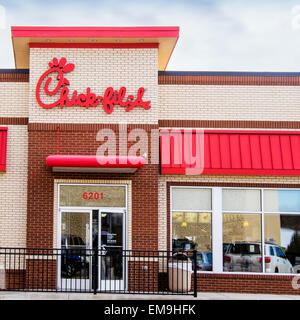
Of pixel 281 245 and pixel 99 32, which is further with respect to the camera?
pixel 281 245

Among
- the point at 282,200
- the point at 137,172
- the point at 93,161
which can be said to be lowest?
the point at 282,200

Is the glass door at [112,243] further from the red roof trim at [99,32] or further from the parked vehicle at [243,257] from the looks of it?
the red roof trim at [99,32]

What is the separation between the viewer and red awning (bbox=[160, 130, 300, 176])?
15383mm

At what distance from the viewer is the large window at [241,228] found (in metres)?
15.5

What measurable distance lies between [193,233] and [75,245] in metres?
3.49

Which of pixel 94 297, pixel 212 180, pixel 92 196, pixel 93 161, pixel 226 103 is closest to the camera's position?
pixel 94 297

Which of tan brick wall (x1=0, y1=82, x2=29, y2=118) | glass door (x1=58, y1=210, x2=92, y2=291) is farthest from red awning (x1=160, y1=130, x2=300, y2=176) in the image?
tan brick wall (x1=0, y1=82, x2=29, y2=118)

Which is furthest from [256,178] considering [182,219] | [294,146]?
[182,219]

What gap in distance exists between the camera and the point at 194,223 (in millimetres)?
15641

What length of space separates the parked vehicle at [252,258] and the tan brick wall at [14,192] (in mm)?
6096

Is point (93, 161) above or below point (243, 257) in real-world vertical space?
above

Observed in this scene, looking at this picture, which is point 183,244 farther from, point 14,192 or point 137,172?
point 14,192

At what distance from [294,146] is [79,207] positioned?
6604 mm

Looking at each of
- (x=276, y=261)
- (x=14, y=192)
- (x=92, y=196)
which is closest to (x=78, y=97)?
(x=92, y=196)
